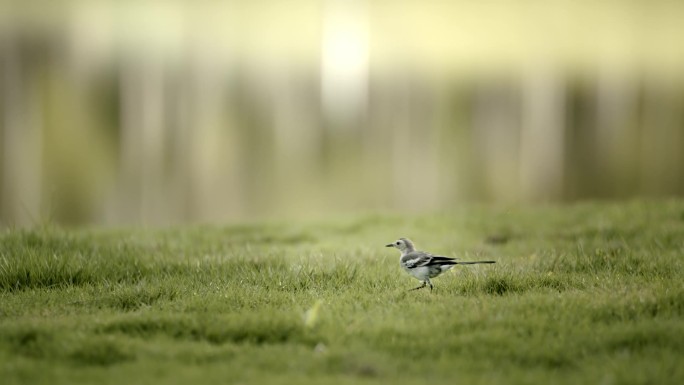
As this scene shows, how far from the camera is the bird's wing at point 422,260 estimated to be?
829cm

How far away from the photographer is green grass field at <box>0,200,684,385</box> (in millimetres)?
6172

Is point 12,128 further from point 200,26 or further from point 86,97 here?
point 200,26

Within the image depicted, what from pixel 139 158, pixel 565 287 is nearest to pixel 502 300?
pixel 565 287

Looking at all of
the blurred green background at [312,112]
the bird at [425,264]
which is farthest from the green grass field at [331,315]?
the blurred green background at [312,112]

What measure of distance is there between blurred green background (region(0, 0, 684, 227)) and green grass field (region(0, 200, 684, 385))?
16.5 m

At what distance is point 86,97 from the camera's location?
121ft

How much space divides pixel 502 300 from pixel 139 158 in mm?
27698

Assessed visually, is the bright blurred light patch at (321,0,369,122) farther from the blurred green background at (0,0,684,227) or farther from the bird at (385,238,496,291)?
the bird at (385,238,496,291)

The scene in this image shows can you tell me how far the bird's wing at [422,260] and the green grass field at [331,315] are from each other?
339mm

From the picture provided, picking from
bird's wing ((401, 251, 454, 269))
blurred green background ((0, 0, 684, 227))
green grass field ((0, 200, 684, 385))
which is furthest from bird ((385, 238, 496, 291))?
blurred green background ((0, 0, 684, 227))

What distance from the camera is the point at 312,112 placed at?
140 feet

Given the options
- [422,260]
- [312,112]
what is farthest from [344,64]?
[422,260]

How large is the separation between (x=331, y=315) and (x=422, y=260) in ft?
4.54

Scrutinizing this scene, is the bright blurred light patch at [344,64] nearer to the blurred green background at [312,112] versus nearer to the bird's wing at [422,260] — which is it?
the blurred green background at [312,112]
